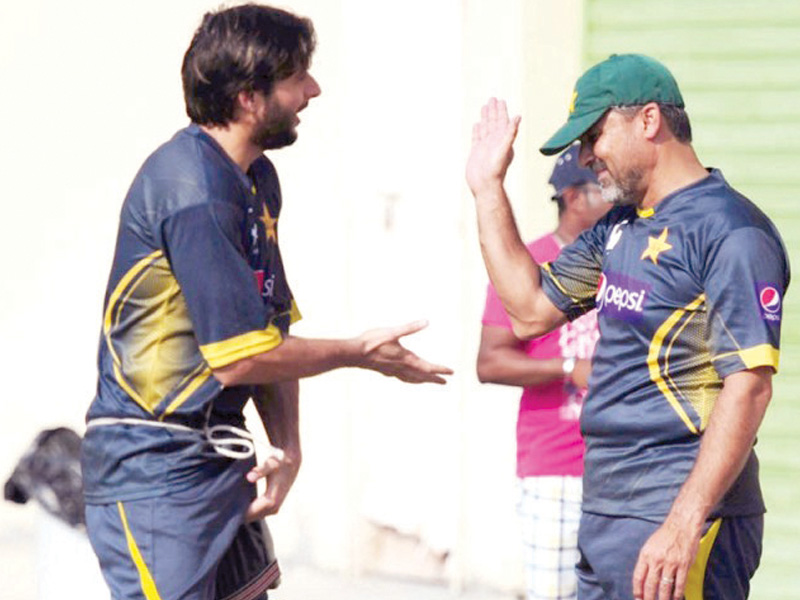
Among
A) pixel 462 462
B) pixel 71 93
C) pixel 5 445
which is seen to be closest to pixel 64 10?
pixel 71 93

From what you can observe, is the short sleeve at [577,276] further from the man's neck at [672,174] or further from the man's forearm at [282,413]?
the man's forearm at [282,413]

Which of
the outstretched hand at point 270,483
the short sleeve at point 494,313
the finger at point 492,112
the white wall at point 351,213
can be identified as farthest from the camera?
the white wall at point 351,213

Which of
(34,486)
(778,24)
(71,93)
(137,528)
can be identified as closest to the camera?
(137,528)

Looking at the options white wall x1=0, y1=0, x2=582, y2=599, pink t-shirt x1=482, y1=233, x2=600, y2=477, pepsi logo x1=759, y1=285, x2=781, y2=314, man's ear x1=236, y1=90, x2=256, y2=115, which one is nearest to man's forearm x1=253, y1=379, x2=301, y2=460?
man's ear x1=236, y1=90, x2=256, y2=115

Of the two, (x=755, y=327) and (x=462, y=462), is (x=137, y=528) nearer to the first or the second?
(x=755, y=327)

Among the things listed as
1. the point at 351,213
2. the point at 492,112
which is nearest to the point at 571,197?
the point at 492,112

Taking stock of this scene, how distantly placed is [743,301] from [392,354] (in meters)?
0.90

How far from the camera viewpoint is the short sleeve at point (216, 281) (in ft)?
13.9

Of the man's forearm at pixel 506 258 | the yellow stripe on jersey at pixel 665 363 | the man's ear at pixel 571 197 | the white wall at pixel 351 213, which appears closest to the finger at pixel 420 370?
the man's forearm at pixel 506 258

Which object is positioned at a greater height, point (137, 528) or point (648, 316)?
point (648, 316)

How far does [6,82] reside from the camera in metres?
7.84

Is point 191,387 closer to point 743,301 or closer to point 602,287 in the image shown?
point 602,287

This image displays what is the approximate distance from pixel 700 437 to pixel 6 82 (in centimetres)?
445

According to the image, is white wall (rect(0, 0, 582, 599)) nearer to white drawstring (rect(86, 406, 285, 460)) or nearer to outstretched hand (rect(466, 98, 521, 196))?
outstretched hand (rect(466, 98, 521, 196))
